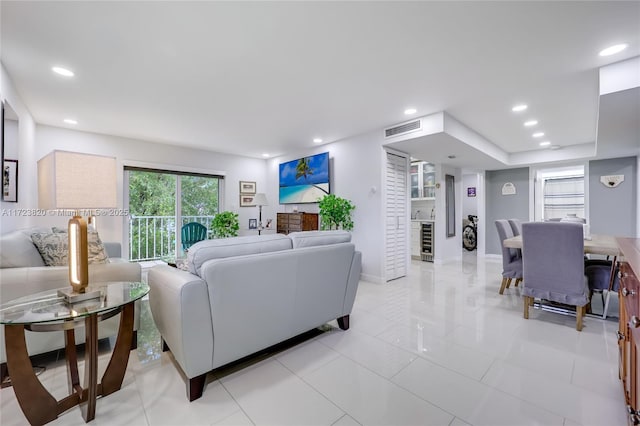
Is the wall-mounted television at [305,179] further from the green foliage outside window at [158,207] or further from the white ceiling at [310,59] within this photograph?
the green foliage outside window at [158,207]

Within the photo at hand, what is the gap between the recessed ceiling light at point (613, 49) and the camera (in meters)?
2.11

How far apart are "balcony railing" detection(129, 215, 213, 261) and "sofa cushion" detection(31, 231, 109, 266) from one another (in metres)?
2.86

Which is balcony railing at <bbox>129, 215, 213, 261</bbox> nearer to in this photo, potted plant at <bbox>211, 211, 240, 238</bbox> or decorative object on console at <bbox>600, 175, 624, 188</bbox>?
potted plant at <bbox>211, 211, 240, 238</bbox>

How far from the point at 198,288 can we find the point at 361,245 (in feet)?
10.8

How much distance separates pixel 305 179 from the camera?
526cm

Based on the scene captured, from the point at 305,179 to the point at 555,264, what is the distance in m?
3.82

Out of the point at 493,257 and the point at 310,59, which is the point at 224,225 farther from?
the point at 493,257

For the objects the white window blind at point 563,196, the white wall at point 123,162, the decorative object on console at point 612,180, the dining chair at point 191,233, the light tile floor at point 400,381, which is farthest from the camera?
the white window blind at point 563,196

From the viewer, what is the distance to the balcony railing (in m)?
4.94

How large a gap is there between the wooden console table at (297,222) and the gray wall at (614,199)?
5.19 metres

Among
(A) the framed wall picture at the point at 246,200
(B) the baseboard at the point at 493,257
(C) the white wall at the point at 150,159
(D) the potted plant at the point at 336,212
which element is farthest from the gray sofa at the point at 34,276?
(B) the baseboard at the point at 493,257

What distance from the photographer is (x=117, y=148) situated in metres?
4.50

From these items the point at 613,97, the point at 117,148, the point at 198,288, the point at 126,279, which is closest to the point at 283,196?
the point at 117,148

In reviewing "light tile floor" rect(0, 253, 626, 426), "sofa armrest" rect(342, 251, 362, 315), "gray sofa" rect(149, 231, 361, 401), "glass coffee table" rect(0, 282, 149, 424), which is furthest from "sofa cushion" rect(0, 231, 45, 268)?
"sofa armrest" rect(342, 251, 362, 315)
